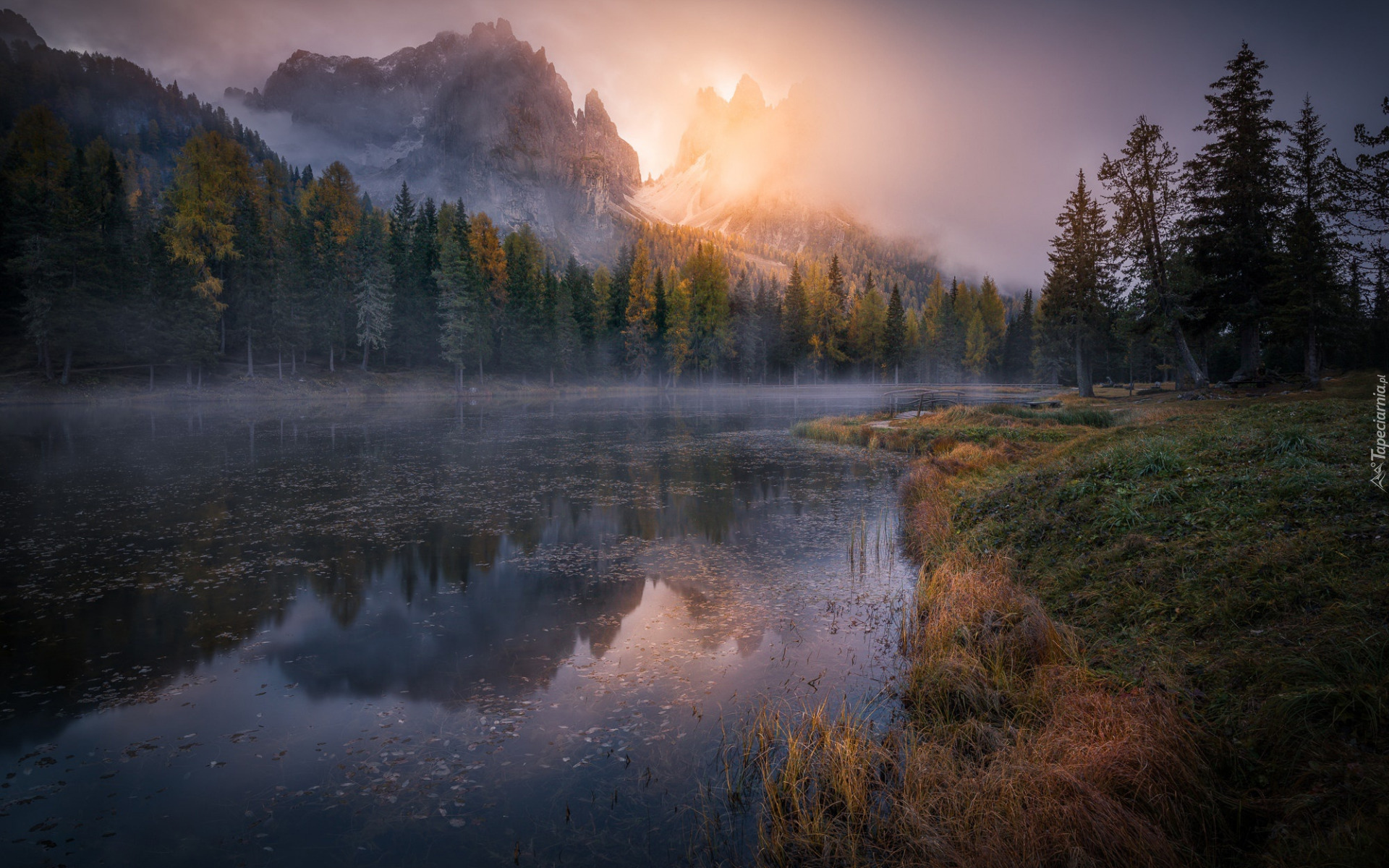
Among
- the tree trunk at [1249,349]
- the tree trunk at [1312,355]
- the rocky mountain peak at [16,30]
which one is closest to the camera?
the tree trunk at [1312,355]

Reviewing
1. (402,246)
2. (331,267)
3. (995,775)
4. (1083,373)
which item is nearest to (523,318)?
(402,246)

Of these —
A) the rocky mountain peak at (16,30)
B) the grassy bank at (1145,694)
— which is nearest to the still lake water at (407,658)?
the grassy bank at (1145,694)

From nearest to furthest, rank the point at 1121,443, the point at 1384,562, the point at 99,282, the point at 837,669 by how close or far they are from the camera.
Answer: the point at 1384,562
the point at 837,669
the point at 1121,443
the point at 99,282

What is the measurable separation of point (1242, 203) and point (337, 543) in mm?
41402

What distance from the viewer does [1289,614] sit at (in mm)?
6051

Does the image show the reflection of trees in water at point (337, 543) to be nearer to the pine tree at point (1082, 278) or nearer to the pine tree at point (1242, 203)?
the pine tree at point (1242, 203)

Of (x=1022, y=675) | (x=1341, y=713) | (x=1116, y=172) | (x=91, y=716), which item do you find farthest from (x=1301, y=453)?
(x=1116, y=172)

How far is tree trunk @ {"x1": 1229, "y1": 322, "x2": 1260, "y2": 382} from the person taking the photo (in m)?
29.7

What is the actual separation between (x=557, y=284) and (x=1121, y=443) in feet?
254

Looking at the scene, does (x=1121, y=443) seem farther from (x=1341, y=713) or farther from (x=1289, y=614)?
(x=1341, y=713)

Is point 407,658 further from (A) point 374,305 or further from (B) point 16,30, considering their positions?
(B) point 16,30

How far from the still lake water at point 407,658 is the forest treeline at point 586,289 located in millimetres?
28072

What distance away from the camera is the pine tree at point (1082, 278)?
48.2 meters

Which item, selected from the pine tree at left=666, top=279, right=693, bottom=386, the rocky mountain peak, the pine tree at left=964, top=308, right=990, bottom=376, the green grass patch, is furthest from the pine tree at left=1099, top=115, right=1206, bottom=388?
the rocky mountain peak
